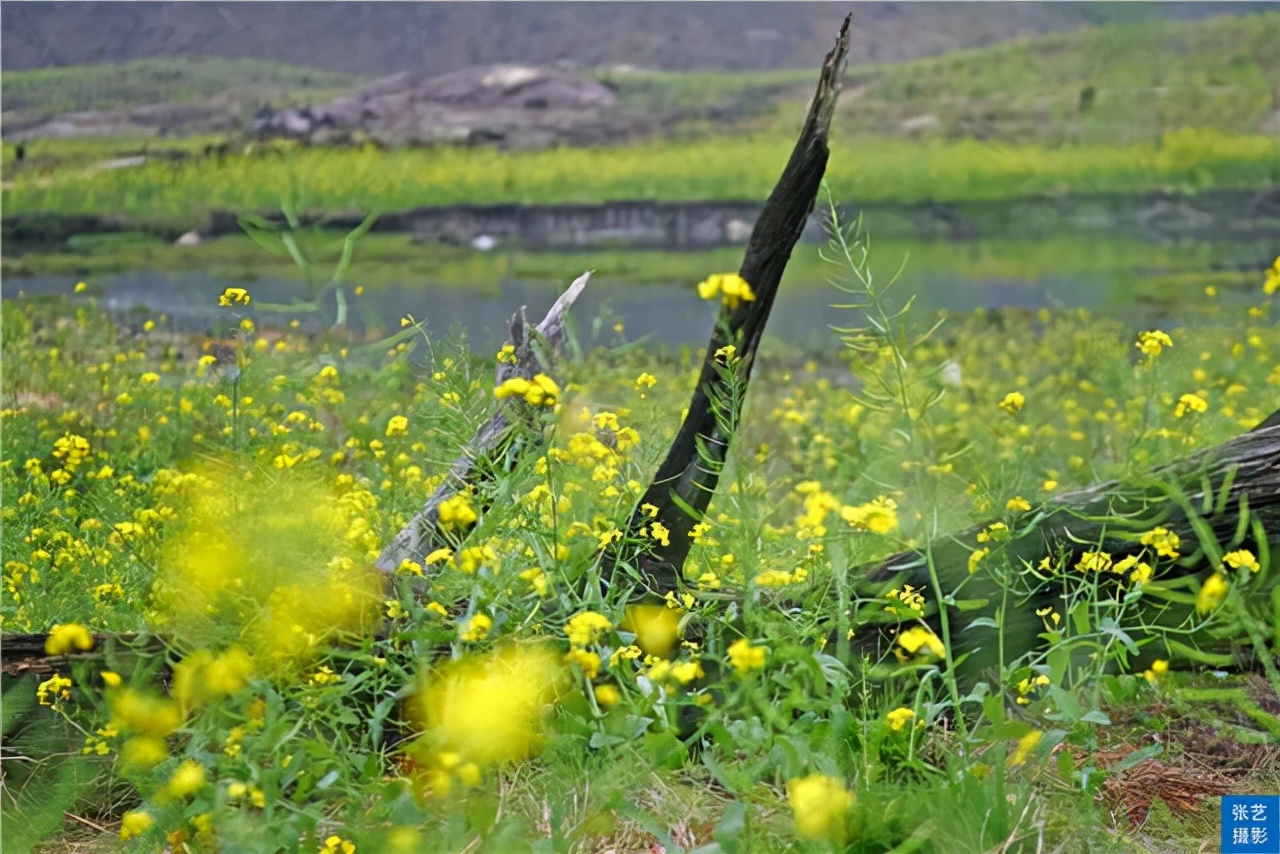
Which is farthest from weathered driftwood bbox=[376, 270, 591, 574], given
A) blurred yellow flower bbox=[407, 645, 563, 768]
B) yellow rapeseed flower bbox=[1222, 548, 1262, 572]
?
yellow rapeseed flower bbox=[1222, 548, 1262, 572]

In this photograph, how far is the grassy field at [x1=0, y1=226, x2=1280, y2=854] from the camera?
1530 mm

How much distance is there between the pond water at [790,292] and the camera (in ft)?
13.1

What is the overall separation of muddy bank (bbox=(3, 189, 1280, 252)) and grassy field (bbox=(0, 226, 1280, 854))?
2387 millimetres

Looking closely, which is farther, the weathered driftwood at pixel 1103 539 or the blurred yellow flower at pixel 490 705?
the weathered driftwood at pixel 1103 539

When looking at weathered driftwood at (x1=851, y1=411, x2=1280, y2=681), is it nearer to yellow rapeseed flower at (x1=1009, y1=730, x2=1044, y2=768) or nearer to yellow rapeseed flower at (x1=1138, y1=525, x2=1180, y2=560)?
yellow rapeseed flower at (x1=1138, y1=525, x2=1180, y2=560)

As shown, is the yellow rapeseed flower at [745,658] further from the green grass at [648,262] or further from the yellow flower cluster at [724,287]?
the green grass at [648,262]

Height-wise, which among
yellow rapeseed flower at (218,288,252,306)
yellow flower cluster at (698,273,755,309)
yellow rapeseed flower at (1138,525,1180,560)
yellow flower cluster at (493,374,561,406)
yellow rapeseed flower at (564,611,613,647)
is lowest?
yellow rapeseed flower at (1138,525,1180,560)

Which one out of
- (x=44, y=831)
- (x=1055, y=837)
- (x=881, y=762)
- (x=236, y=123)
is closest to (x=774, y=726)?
(x=881, y=762)

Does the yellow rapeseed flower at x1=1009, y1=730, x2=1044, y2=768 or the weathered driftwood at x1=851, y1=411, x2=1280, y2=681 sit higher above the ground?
the weathered driftwood at x1=851, y1=411, x2=1280, y2=681

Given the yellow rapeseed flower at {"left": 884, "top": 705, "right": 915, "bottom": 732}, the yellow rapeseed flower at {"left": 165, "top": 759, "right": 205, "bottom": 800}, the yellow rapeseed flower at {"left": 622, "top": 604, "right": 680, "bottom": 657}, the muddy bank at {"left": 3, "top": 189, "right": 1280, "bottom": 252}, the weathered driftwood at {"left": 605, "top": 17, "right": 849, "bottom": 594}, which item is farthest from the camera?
the muddy bank at {"left": 3, "top": 189, "right": 1280, "bottom": 252}

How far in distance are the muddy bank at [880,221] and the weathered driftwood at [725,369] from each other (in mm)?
2725

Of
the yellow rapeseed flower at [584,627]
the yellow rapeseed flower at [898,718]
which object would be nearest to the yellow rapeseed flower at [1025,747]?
the yellow rapeseed flower at [898,718]

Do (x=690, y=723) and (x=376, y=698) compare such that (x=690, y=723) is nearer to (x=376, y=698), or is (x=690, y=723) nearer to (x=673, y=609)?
(x=673, y=609)

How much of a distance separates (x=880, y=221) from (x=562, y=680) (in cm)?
363
